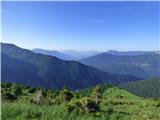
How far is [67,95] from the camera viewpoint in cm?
4262

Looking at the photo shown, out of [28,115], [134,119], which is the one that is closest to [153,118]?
[134,119]

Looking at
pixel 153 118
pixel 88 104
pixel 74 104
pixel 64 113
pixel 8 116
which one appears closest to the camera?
pixel 8 116

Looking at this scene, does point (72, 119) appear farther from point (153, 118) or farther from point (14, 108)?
point (153, 118)

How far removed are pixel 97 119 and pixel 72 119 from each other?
86 centimetres

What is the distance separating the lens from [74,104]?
16.1m

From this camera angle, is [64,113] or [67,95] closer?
[64,113]

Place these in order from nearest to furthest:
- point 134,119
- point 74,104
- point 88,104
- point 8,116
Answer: point 8,116, point 134,119, point 74,104, point 88,104

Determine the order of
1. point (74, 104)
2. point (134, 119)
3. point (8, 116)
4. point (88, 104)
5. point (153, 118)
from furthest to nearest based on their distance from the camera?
point (88, 104), point (74, 104), point (153, 118), point (134, 119), point (8, 116)

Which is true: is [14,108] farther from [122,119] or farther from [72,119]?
[122,119]

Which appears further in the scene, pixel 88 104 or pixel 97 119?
pixel 88 104

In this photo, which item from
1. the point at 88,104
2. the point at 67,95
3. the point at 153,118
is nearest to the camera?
the point at 153,118

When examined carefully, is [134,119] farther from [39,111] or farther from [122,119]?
[39,111]

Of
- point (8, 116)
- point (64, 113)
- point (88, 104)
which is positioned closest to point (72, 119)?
point (64, 113)

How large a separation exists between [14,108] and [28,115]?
66cm
